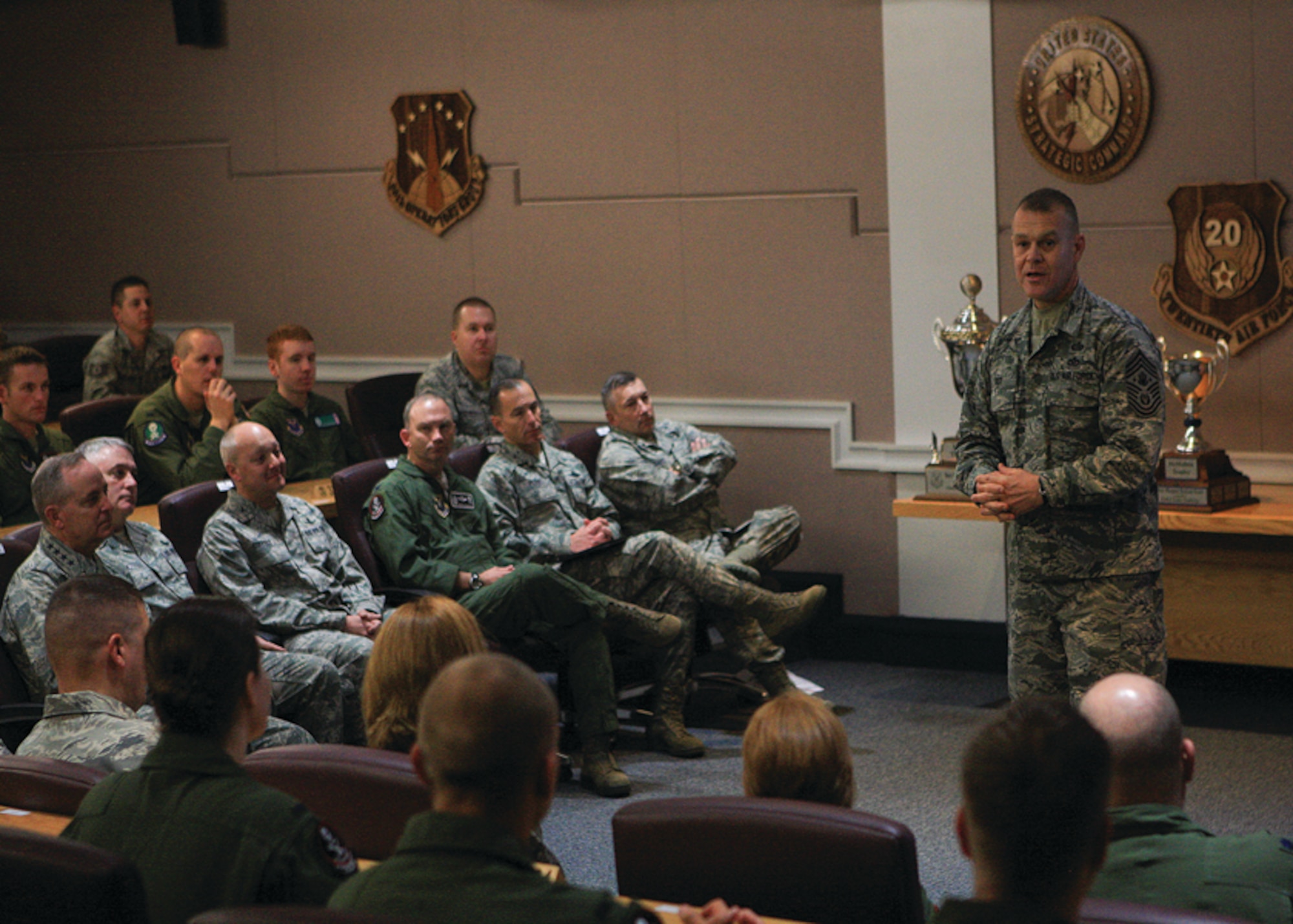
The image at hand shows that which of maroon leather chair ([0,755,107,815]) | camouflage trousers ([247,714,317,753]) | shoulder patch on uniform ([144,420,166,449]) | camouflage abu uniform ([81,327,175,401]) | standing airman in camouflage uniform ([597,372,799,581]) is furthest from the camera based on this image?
camouflage abu uniform ([81,327,175,401])

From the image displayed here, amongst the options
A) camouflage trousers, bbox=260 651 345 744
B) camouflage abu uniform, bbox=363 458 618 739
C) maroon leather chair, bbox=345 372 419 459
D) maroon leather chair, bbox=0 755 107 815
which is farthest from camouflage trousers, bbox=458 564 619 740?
maroon leather chair, bbox=0 755 107 815

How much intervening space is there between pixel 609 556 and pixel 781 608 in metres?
0.57

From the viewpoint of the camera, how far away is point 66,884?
1.67m

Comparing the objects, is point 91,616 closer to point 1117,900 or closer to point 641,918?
A: point 641,918

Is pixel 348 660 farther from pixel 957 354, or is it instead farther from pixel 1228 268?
pixel 1228 268

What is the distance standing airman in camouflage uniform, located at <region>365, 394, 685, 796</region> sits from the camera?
4156mm

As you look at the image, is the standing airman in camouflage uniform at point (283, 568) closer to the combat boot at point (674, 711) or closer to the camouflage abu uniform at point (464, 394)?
the combat boot at point (674, 711)

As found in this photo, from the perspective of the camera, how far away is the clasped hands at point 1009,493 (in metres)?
3.23

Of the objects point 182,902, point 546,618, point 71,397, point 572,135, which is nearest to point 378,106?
point 572,135

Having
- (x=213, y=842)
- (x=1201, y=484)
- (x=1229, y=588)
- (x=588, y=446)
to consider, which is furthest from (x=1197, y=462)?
(x=213, y=842)

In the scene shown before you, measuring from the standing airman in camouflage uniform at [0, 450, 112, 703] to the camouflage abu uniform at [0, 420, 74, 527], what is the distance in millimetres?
1305

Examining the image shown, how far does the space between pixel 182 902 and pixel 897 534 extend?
402cm

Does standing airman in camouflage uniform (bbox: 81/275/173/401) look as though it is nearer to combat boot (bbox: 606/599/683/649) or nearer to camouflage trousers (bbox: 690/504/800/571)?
camouflage trousers (bbox: 690/504/800/571)

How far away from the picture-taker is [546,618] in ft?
13.7
